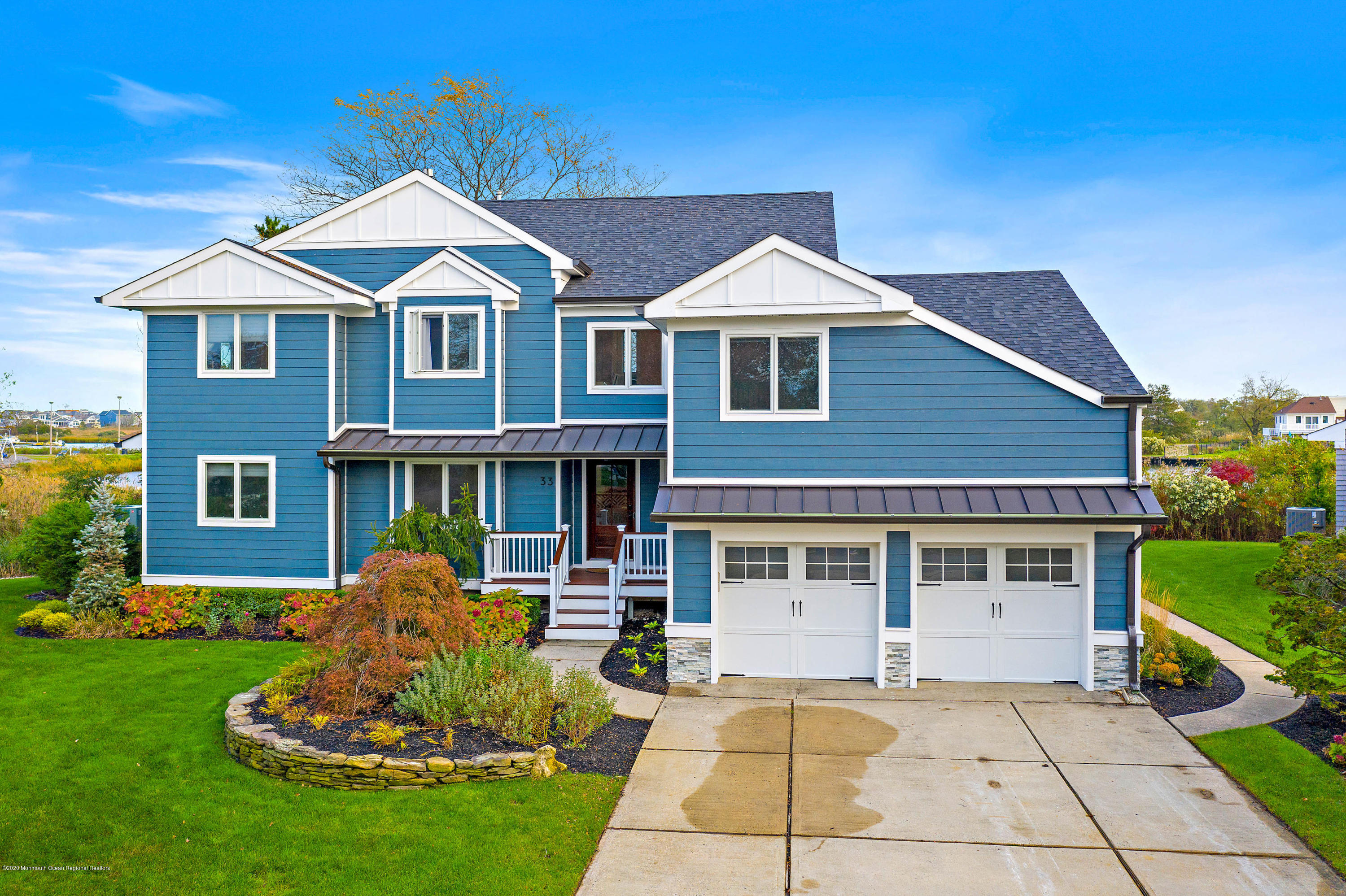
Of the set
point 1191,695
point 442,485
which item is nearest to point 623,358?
point 442,485

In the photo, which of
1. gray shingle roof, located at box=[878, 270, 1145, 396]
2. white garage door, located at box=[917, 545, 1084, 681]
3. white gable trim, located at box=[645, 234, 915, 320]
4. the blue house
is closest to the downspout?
Answer: the blue house

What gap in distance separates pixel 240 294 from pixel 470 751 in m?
10.6

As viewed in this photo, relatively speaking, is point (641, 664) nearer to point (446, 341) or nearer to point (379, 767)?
point (379, 767)

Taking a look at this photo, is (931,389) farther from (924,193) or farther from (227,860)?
(924,193)

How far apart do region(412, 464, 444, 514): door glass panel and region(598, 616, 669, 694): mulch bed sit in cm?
460

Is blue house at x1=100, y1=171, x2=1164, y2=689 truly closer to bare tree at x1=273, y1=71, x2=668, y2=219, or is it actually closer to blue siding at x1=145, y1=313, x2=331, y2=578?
blue siding at x1=145, y1=313, x2=331, y2=578

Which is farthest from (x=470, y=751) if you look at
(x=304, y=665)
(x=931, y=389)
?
(x=931, y=389)

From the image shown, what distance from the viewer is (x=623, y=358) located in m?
14.4

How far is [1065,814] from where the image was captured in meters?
6.47

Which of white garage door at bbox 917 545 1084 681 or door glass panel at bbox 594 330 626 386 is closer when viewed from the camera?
white garage door at bbox 917 545 1084 681

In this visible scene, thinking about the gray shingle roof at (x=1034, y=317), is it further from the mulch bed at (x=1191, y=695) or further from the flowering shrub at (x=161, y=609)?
the flowering shrub at (x=161, y=609)

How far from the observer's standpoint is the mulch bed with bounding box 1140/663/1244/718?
30.1 feet

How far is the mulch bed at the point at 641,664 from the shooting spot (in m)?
10.2

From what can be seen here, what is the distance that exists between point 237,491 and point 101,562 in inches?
108
